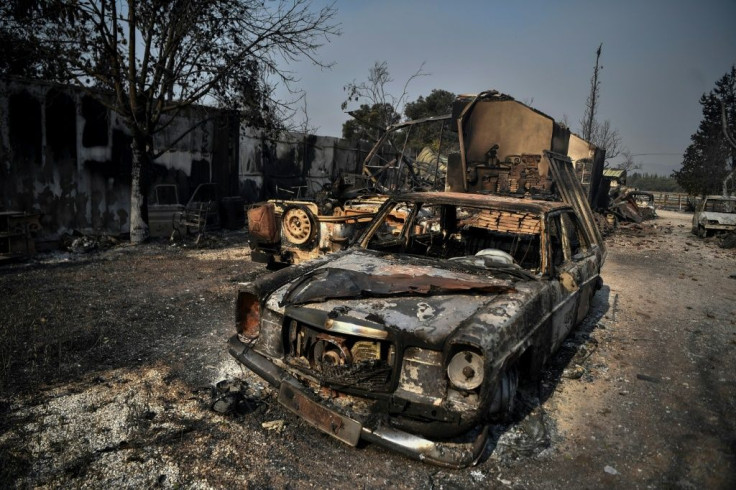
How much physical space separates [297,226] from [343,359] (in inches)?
164

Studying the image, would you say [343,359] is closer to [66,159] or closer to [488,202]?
[488,202]

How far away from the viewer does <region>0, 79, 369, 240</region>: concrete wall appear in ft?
27.8

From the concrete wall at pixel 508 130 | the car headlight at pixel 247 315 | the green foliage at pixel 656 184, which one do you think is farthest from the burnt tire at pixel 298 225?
the green foliage at pixel 656 184

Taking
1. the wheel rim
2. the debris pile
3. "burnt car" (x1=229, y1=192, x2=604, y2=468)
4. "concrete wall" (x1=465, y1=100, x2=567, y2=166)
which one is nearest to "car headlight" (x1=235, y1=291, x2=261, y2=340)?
"burnt car" (x1=229, y1=192, x2=604, y2=468)

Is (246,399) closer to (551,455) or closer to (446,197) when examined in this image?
(551,455)

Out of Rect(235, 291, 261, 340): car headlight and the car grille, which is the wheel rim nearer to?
Rect(235, 291, 261, 340): car headlight

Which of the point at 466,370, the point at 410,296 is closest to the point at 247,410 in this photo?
the point at 410,296

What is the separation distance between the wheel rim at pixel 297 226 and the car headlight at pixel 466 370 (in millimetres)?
4357

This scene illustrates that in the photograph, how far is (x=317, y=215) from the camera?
6.65 m

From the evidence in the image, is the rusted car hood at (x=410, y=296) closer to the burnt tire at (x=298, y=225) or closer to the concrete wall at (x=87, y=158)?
the burnt tire at (x=298, y=225)

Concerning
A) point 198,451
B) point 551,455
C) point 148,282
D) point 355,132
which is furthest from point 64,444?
point 355,132

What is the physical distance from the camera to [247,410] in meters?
3.18

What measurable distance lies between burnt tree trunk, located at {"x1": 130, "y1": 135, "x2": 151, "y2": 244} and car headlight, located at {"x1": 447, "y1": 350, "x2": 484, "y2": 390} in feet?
29.0

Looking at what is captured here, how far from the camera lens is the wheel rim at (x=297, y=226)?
657 centimetres
